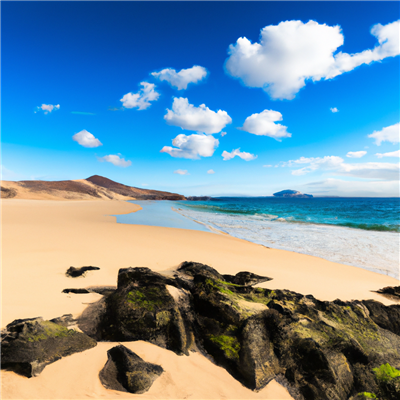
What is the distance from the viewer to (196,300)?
4000 mm

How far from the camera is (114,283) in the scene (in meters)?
5.62

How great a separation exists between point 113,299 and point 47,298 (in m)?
1.72

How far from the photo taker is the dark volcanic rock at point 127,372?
2576mm

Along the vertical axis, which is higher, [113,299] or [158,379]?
[113,299]

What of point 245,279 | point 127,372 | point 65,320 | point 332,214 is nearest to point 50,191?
point 332,214

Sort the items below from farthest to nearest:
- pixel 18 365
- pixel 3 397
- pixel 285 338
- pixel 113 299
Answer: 1. pixel 113 299
2. pixel 285 338
3. pixel 18 365
4. pixel 3 397

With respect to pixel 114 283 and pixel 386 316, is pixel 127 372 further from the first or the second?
pixel 386 316

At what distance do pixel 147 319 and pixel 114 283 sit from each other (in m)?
2.58

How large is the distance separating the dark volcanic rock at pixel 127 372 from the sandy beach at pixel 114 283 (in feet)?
0.28

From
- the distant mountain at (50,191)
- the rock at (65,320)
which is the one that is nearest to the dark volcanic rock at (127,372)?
the rock at (65,320)

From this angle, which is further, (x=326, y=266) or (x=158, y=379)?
(x=326, y=266)

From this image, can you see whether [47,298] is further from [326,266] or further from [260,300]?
[326,266]

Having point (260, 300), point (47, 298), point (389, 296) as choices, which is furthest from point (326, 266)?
point (47, 298)

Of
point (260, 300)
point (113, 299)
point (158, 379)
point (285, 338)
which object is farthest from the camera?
point (260, 300)
